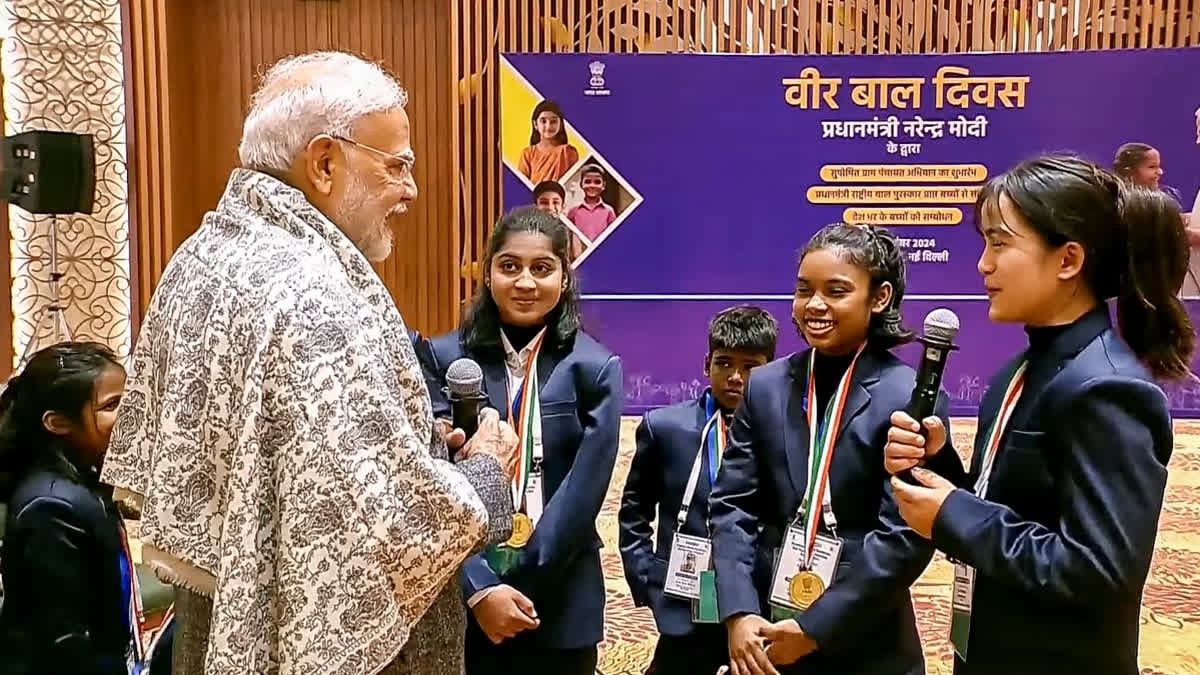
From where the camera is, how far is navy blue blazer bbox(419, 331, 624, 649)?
6.73ft

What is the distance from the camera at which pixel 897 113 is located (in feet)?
21.3

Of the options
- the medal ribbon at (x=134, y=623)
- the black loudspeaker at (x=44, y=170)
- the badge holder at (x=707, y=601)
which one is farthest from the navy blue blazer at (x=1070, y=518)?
the black loudspeaker at (x=44, y=170)

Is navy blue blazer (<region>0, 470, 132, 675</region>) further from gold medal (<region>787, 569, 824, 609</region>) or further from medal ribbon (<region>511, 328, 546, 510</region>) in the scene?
gold medal (<region>787, 569, 824, 609</region>)

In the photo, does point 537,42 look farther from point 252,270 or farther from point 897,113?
point 252,270

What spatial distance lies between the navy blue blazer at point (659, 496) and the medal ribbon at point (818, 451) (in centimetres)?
36

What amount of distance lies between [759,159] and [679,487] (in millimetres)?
4670

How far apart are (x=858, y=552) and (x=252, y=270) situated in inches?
45.5

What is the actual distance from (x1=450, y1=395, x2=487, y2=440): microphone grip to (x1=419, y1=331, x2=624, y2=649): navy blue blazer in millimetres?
341

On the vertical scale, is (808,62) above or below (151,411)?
above

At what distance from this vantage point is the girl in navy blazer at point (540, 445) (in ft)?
6.71

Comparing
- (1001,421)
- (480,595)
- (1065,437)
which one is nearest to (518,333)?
(480,595)

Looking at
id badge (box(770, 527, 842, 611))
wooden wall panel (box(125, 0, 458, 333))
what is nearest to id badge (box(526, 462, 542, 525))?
id badge (box(770, 527, 842, 611))

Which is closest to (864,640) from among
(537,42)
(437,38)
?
(537,42)

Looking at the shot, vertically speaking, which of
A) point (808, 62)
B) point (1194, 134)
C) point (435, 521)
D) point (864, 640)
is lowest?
point (864, 640)
